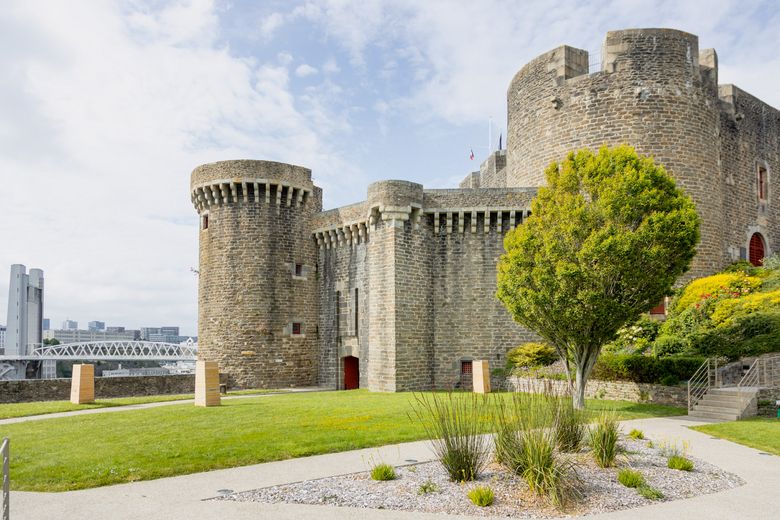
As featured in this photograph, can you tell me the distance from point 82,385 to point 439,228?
52.6 feet

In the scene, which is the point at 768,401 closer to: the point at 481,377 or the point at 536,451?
the point at 481,377

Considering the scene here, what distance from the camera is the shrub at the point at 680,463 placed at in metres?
10.2

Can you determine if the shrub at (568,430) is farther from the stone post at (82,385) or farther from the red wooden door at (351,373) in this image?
the red wooden door at (351,373)

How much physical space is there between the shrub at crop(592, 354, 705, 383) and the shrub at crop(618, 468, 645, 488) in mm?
11772

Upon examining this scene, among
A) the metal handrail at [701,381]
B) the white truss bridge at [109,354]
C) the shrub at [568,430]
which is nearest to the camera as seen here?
the shrub at [568,430]

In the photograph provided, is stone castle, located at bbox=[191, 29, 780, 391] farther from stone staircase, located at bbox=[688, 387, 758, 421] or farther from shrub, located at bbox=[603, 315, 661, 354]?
stone staircase, located at bbox=[688, 387, 758, 421]

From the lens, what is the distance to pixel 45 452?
11.8 metres

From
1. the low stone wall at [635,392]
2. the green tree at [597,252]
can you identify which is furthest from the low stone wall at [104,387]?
the green tree at [597,252]

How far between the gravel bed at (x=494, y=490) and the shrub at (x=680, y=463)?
4.8 inches

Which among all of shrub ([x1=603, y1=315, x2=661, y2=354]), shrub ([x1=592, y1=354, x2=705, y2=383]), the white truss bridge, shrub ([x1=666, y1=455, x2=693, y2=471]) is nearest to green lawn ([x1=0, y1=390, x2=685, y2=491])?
shrub ([x1=592, y1=354, x2=705, y2=383])

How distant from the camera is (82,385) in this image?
21.7 m

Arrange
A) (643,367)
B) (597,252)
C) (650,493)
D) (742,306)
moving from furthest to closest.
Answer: (742,306)
(643,367)
(597,252)
(650,493)

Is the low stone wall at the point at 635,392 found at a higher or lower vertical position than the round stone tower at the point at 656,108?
lower

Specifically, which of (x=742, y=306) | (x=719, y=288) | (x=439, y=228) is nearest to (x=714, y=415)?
(x=742, y=306)
